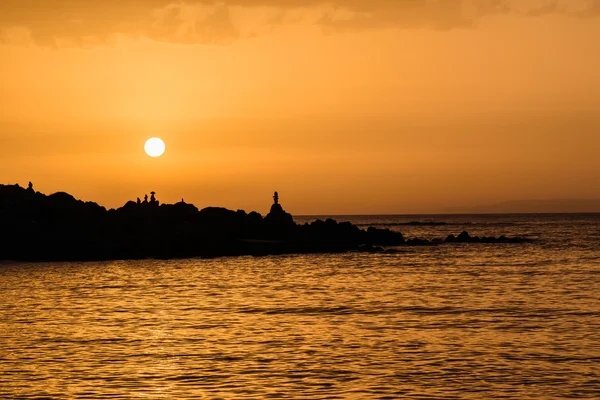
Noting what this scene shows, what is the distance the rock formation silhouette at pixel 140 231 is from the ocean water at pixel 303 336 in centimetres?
2186

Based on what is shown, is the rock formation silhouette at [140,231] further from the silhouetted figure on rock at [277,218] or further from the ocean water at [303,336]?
the ocean water at [303,336]

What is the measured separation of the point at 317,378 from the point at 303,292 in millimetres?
25161

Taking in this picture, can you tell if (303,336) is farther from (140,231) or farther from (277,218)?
(277,218)

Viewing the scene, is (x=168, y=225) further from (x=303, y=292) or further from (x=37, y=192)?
(x=303, y=292)

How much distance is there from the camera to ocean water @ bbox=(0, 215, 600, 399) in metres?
22.2

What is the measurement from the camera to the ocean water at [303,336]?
22.2 m

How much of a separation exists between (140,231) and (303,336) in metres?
59.9

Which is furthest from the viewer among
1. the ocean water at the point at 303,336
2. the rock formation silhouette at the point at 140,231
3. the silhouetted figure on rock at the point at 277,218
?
the silhouetted figure on rock at the point at 277,218

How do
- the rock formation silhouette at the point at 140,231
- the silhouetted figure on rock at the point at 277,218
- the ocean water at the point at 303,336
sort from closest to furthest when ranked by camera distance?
the ocean water at the point at 303,336
the rock formation silhouette at the point at 140,231
the silhouetted figure on rock at the point at 277,218

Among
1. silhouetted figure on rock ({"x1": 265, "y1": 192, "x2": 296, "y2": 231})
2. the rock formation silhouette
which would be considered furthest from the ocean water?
silhouetted figure on rock ({"x1": 265, "y1": 192, "x2": 296, "y2": 231})

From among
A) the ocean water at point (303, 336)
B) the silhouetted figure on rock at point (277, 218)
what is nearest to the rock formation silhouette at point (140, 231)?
the silhouetted figure on rock at point (277, 218)

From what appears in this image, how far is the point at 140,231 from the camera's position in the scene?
87938mm

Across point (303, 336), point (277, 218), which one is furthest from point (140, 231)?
point (303, 336)

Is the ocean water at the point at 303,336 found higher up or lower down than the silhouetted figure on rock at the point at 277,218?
lower down
